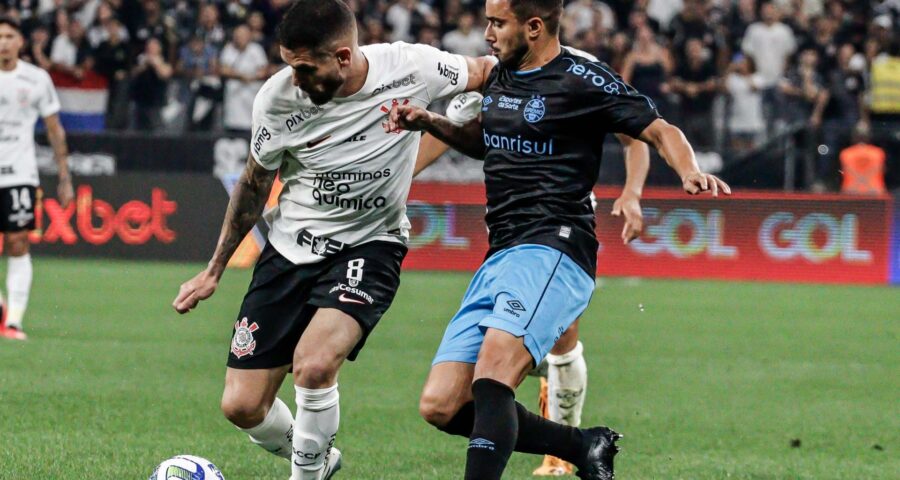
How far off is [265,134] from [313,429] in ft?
4.00

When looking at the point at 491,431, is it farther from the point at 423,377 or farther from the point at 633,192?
the point at 423,377

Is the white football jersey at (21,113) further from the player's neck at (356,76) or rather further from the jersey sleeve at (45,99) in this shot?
the player's neck at (356,76)

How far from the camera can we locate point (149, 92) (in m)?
18.5

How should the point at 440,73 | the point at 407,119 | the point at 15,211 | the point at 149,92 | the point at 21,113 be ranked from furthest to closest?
the point at 149,92 → the point at 21,113 → the point at 15,211 → the point at 440,73 → the point at 407,119

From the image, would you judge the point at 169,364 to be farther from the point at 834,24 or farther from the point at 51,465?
the point at 834,24

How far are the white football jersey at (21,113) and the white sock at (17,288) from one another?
2.19 ft

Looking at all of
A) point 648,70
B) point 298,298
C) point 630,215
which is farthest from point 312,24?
point 648,70

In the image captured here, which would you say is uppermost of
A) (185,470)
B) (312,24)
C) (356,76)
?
(312,24)

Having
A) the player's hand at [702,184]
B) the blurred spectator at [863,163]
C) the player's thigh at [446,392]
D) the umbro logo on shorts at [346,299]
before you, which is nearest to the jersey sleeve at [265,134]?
the umbro logo on shorts at [346,299]

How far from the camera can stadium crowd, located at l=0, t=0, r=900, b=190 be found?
17906mm

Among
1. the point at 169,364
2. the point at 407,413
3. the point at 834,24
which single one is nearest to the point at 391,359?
the point at 169,364

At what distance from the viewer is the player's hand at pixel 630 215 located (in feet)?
18.0

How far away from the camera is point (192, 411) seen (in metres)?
7.96

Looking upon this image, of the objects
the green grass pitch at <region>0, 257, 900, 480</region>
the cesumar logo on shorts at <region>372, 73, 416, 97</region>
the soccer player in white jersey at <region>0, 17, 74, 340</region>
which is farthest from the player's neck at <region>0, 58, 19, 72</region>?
the cesumar logo on shorts at <region>372, 73, 416, 97</region>
